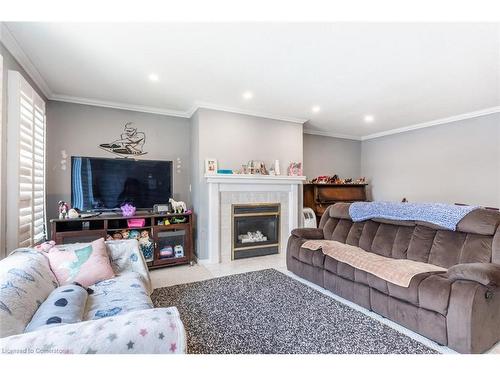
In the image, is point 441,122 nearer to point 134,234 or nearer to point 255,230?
point 255,230

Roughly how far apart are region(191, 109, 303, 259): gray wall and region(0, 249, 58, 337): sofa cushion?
220cm


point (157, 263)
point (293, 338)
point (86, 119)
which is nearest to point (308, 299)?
point (293, 338)

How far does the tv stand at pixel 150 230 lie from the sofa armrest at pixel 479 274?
3098 mm

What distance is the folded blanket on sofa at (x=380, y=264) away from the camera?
2053 millimetres

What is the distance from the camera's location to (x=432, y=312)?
72.5 inches

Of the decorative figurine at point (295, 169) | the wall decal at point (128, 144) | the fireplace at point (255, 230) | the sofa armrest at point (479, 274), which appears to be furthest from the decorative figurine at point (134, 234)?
the sofa armrest at point (479, 274)

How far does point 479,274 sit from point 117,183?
392 centimetres

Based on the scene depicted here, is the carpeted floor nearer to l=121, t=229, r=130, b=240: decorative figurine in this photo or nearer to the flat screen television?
l=121, t=229, r=130, b=240: decorative figurine

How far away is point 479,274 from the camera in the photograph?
169 centimetres

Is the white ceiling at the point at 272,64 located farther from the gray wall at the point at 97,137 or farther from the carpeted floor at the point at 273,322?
the carpeted floor at the point at 273,322

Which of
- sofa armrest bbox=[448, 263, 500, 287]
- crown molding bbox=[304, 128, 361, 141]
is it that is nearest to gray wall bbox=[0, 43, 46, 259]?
sofa armrest bbox=[448, 263, 500, 287]

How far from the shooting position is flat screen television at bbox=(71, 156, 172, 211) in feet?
10.9

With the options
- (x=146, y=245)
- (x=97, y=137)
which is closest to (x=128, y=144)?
(x=97, y=137)

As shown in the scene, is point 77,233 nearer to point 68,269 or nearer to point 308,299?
point 68,269
